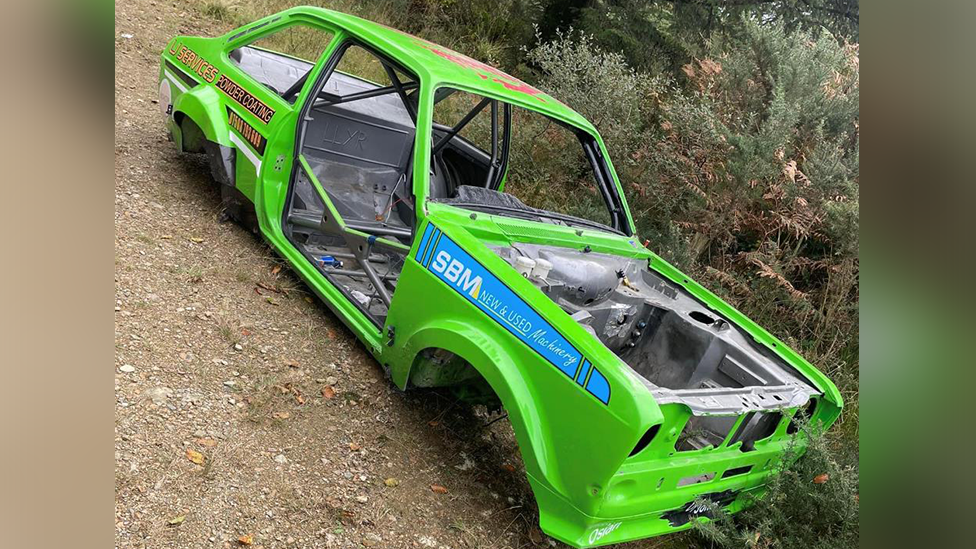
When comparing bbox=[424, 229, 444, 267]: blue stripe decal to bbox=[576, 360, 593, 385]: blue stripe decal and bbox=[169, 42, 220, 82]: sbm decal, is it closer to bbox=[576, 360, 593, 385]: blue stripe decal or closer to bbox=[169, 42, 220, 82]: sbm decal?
bbox=[576, 360, 593, 385]: blue stripe decal

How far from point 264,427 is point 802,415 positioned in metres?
2.63

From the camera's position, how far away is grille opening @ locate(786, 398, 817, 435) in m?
3.26

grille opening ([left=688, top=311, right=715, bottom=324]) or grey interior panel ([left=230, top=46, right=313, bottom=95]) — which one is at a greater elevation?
grille opening ([left=688, top=311, right=715, bottom=324])

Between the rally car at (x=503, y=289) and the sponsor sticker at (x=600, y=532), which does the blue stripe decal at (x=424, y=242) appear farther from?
the sponsor sticker at (x=600, y=532)

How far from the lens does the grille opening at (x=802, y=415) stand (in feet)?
10.7

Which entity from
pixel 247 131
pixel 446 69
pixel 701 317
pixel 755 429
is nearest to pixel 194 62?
pixel 247 131

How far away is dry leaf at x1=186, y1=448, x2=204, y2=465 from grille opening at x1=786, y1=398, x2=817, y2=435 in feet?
8.86

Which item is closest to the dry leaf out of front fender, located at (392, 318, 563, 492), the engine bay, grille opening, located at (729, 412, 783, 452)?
front fender, located at (392, 318, 563, 492)
